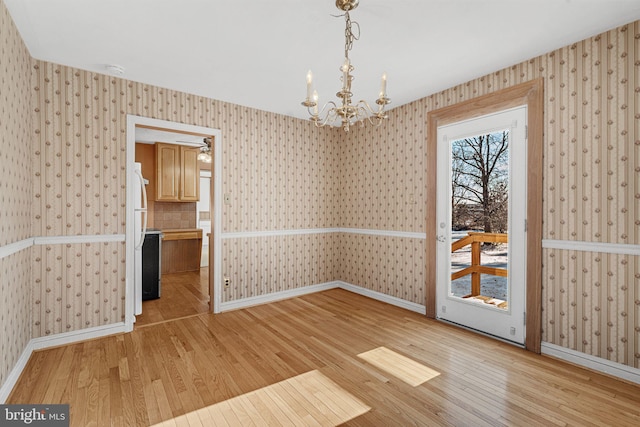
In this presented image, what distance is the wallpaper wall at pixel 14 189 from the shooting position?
2027 millimetres

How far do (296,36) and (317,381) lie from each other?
2698mm

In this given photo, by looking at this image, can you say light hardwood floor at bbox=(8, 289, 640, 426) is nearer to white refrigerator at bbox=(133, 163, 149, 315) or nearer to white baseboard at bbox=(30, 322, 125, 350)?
white baseboard at bbox=(30, 322, 125, 350)

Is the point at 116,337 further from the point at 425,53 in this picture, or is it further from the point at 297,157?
the point at 425,53

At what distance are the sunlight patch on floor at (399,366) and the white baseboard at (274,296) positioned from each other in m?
1.93

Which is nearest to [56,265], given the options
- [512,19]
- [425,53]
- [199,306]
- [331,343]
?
[199,306]

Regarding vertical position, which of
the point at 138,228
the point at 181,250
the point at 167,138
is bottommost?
the point at 181,250

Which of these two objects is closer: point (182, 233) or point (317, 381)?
point (317, 381)

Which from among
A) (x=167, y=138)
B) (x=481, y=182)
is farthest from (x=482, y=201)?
(x=167, y=138)

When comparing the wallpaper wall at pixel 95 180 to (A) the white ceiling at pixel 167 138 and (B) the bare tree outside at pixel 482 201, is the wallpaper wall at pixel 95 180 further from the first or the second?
(B) the bare tree outside at pixel 482 201

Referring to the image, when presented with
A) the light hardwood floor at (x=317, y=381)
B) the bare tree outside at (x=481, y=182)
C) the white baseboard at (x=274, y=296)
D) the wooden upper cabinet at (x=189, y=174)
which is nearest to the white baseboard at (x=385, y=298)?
the white baseboard at (x=274, y=296)

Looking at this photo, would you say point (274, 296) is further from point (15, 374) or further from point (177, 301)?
point (15, 374)

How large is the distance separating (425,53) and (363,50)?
557mm

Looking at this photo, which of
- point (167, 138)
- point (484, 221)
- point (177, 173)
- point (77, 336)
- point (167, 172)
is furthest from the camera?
point (177, 173)

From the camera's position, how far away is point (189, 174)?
621 cm
